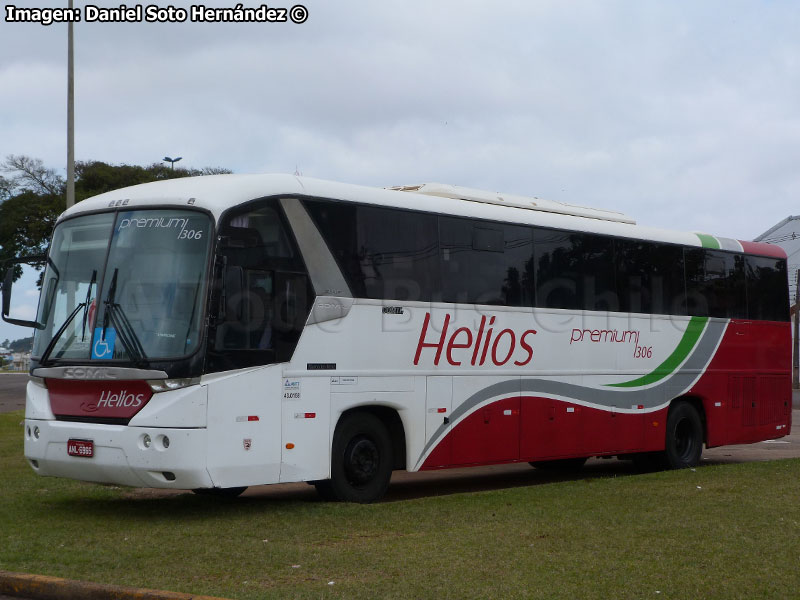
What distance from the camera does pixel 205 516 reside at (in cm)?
1188

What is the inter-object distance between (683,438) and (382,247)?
25.0 feet

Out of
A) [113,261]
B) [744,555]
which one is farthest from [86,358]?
[744,555]

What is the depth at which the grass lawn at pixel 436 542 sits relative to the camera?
25.9 feet

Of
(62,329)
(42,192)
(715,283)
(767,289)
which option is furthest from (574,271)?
(42,192)

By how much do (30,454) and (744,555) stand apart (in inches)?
288

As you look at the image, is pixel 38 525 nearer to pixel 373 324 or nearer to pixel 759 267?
pixel 373 324

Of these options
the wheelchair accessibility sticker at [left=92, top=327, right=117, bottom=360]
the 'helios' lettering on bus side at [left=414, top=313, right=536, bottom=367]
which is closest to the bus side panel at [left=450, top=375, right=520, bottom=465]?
the 'helios' lettering on bus side at [left=414, top=313, right=536, bottom=367]

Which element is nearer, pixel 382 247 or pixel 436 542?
pixel 436 542

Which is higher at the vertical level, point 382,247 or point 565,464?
point 382,247

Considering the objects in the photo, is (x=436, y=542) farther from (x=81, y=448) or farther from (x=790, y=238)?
(x=790, y=238)

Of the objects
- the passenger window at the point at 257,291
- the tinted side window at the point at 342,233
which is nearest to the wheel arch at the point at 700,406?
the tinted side window at the point at 342,233

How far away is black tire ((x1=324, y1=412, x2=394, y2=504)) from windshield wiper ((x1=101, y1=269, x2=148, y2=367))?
8.25ft

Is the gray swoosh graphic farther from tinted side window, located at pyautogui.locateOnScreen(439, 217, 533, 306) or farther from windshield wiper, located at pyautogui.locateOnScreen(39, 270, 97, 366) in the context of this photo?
windshield wiper, located at pyautogui.locateOnScreen(39, 270, 97, 366)

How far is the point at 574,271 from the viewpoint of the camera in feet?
52.7
